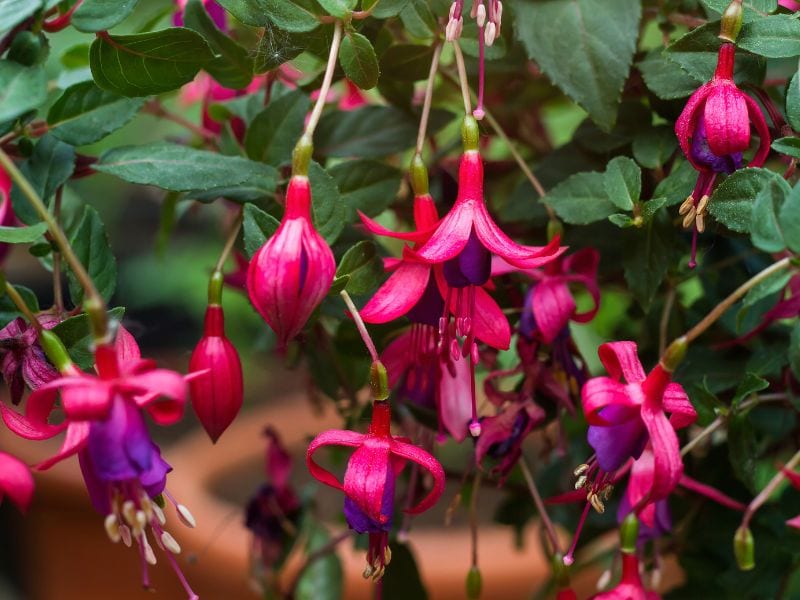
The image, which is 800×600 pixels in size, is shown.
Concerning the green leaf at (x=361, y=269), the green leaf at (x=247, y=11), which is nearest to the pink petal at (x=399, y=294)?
the green leaf at (x=361, y=269)

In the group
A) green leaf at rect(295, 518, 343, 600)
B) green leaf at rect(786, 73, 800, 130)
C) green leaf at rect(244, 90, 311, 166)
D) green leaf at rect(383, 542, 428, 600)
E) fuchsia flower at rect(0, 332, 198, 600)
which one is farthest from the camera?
green leaf at rect(295, 518, 343, 600)

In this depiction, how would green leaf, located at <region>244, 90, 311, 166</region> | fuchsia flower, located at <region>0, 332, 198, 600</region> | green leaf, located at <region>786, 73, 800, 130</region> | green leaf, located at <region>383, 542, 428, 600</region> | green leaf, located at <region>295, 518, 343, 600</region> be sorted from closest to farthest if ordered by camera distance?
fuchsia flower, located at <region>0, 332, 198, 600</region> < green leaf, located at <region>786, 73, 800, 130</region> < green leaf, located at <region>244, 90, 311, 166</region> < green leaf, located at <region>383, 542, 428, 600</region> < green leaf, located at <region>295, 518, 343, 600</region>

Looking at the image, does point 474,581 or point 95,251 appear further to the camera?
point 474,581

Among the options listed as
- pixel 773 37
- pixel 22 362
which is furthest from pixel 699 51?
pixel 22 362

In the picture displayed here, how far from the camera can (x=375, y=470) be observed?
39 centimetres

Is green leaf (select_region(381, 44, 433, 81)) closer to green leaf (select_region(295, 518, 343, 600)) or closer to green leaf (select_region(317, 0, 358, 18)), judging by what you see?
green leaf (select_region(317, 0, 358, 18))

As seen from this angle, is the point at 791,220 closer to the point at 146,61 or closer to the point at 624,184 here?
the point at 624,184

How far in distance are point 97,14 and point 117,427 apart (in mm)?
210

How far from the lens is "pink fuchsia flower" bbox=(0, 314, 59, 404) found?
1.35 ft

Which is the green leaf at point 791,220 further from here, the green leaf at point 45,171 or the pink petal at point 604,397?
the green leaf at point 45,171

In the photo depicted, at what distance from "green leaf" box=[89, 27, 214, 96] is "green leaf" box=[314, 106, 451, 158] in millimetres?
129

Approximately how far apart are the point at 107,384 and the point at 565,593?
0.92 feet

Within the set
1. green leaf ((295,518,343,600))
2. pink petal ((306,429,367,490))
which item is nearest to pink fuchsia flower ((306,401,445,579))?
pink petal ((306,429,367,490))

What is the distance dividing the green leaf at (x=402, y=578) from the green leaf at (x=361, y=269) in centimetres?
30
